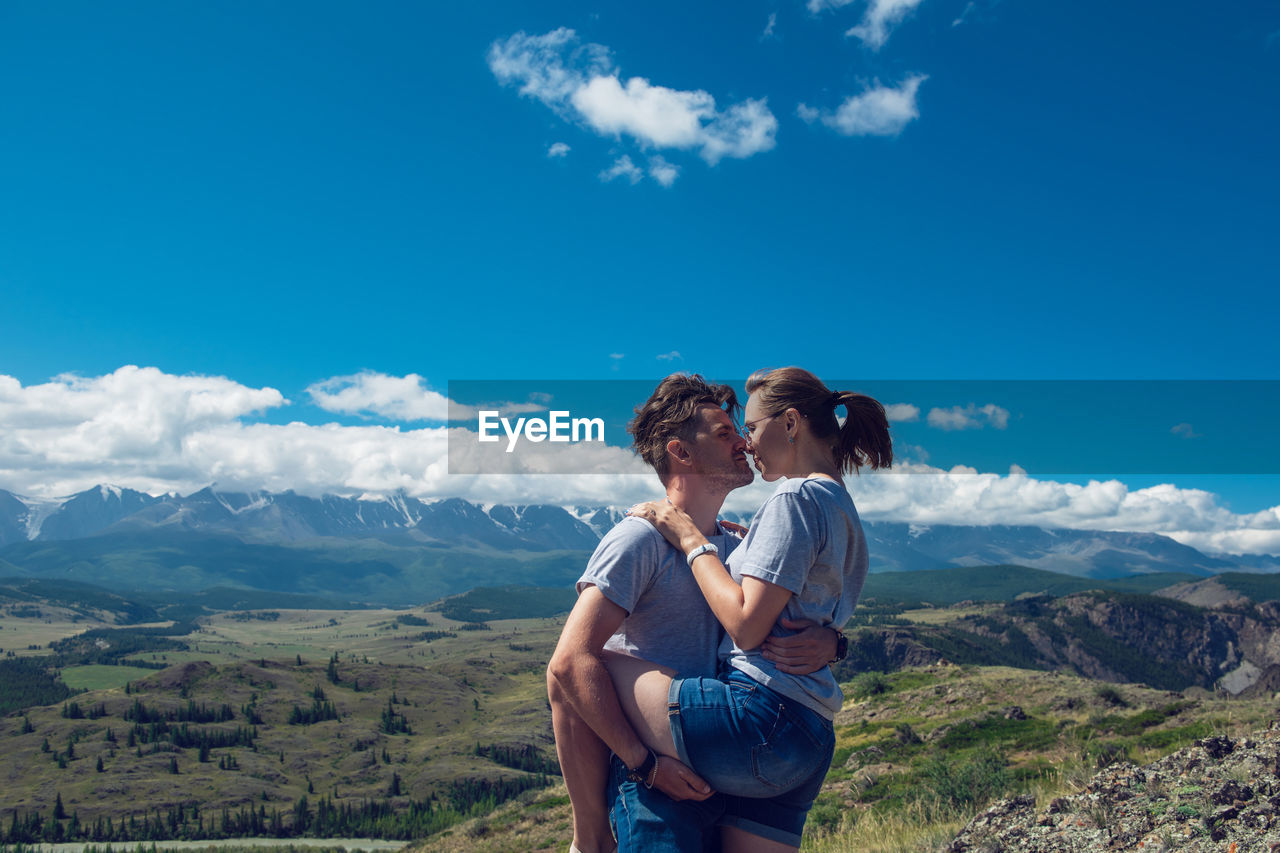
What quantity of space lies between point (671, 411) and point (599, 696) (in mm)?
1654

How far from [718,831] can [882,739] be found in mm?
28957

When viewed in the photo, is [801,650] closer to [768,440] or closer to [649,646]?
[649,646]

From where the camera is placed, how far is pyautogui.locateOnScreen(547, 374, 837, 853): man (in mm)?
3922

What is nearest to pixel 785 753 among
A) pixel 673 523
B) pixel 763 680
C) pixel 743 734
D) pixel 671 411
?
pixel 743 734

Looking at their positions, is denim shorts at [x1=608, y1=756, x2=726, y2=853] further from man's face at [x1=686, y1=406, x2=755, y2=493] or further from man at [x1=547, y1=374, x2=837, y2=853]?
man's face at [x1=686, y1=406, x2=755, y2=493]

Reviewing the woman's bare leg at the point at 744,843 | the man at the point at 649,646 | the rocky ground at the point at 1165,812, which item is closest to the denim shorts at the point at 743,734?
the man at the point at 649,646

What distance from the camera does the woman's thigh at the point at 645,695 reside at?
3963 millimetres

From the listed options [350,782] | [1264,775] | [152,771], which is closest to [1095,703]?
[1264,775]

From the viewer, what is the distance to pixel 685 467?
4.64 m

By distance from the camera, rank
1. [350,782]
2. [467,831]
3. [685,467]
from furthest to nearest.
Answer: [350,782], [467,831], [685,467]

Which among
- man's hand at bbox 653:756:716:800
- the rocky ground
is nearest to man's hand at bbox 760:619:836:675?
man's hand at bbox 653:756:716:800

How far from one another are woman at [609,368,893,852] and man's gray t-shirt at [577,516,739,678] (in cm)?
9

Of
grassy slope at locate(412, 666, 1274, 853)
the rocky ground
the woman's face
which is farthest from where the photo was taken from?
grassy slope at locate(412, 666, 1274, 853)

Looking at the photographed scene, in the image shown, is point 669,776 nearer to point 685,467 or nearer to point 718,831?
point 718,831
